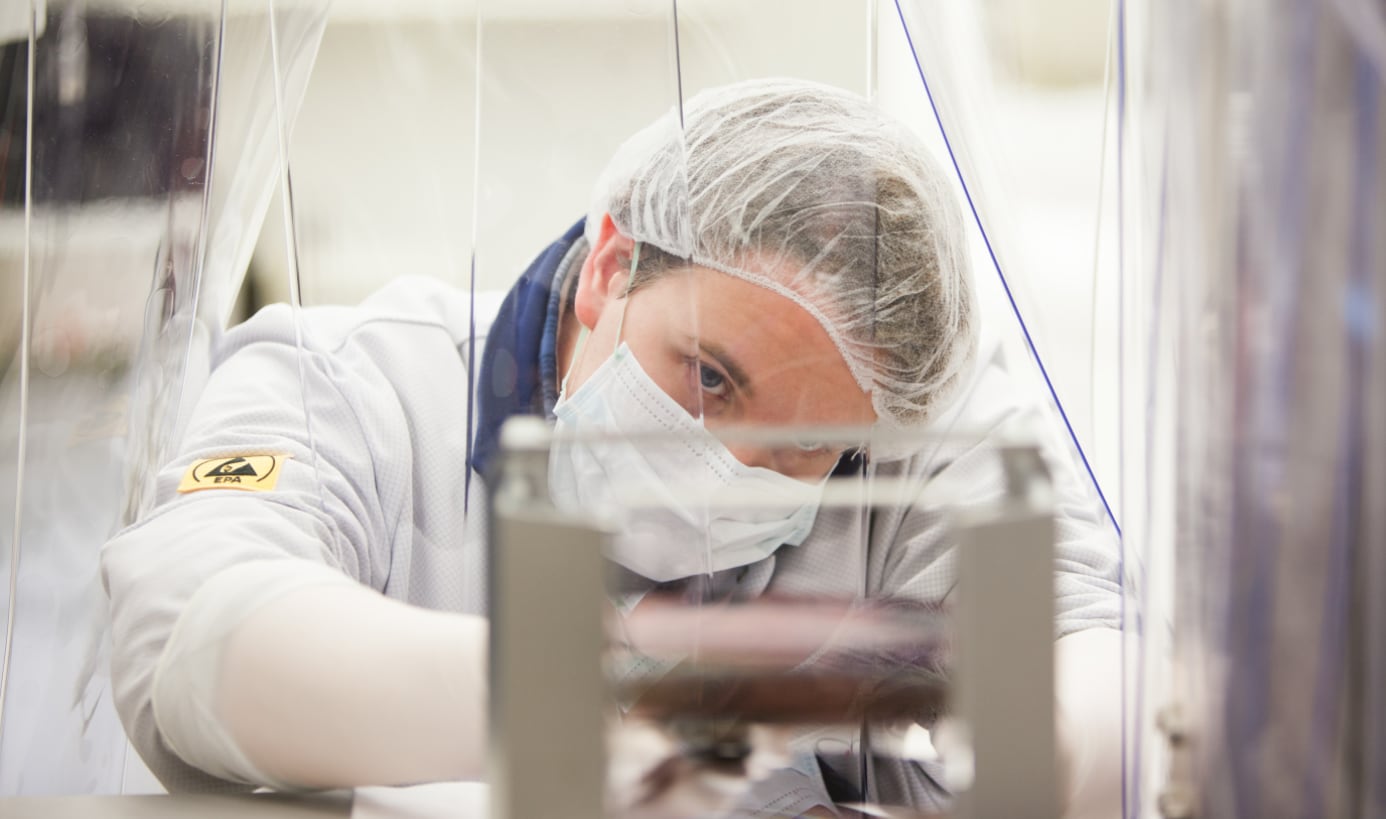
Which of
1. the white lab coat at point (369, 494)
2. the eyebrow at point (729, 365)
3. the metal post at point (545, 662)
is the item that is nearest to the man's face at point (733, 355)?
the eyebrow at point (729, 365)

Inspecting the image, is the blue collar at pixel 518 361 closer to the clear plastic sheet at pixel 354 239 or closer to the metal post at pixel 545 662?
the clear plastic sheet at pixel 354 239

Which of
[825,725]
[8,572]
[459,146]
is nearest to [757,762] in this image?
[825,725]

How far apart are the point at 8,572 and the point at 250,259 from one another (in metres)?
0.31

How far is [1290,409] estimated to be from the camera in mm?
421

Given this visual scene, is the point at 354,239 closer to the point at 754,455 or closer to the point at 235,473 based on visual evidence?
the point at 235,473

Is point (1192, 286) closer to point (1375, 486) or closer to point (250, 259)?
point (1375, 486)

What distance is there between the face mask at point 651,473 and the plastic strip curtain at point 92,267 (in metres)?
0.33

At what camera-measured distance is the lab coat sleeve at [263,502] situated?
72cm

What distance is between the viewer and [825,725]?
2.04 feet

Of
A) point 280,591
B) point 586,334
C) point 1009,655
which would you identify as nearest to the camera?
point 1009,655

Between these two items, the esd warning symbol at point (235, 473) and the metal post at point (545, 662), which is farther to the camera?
the esd warning symbol at point (235, 473)

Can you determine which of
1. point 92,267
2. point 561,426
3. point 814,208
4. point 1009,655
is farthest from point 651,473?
point 92,267

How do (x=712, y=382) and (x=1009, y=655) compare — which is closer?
(x=1009, y=655)

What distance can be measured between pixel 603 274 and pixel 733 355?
4.5 inches
